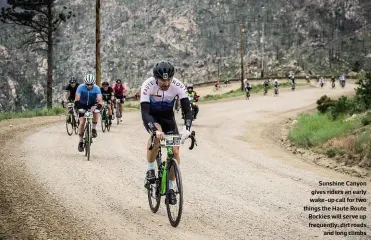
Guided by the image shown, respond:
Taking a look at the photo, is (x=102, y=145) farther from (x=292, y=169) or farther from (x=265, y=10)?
(x=265, y=10)

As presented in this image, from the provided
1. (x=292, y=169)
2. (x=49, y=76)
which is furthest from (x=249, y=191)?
(x=49, y=76)

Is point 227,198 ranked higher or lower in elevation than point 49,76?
lower

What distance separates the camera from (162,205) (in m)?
8.41

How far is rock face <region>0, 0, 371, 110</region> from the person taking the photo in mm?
115625

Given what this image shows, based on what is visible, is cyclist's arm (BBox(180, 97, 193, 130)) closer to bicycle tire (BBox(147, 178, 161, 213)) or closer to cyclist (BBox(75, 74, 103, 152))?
bicycle tire (BBox(147, 178, 161, 213))

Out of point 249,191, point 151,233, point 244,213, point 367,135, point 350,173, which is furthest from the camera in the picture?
point 367,135

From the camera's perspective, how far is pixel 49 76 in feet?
131

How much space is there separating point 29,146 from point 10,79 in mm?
127004

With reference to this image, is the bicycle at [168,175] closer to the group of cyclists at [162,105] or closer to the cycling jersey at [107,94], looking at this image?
the group of cyclists at [162,105]

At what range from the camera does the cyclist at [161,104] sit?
7129 millimetres

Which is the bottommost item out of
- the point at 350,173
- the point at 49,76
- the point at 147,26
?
the point at 350,173

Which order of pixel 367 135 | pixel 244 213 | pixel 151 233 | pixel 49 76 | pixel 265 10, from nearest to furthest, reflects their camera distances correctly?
pixel 151 233, pixel 244 213, pixel 367 135, pixel 49 76, pixel 265 10

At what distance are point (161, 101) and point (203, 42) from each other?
121m

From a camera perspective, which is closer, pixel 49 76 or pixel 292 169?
pixel 292 169
